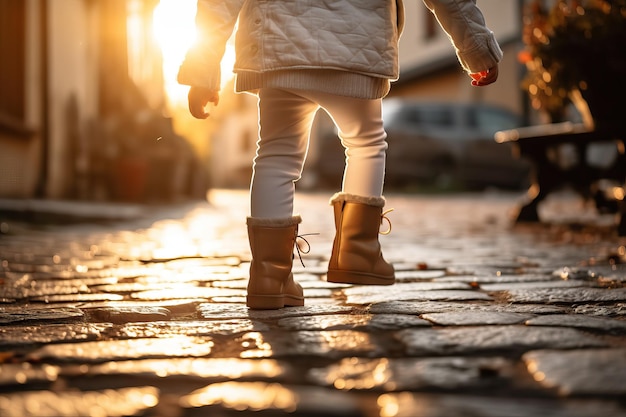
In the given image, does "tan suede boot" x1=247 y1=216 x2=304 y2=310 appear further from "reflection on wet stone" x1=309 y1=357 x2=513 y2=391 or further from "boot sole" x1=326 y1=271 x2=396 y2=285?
"reflection on wet stone" x1=309 y1=357 x2=513 y2=391

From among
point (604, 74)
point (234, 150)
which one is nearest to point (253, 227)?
point (604, 74)

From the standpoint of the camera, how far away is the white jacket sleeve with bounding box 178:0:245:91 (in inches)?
97.3

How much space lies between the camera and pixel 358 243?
2779mm

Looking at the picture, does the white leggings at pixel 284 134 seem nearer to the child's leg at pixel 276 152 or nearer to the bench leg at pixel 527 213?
the child's leg at pixel 276 152

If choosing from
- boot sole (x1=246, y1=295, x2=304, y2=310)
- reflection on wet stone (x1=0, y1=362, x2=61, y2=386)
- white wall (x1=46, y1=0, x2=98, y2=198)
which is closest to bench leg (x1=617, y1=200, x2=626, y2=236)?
boot sole (x1=246, y1=295, x2=304, y2=310)

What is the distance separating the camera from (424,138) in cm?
1433

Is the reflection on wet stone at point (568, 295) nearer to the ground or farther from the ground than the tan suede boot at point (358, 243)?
nearer to the ground

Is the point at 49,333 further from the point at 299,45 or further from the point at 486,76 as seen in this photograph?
the point at 486,76

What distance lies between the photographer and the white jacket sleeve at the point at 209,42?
2.47 meters

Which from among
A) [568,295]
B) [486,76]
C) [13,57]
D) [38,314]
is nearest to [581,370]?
[568,295]

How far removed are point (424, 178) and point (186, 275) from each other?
38.0 ft

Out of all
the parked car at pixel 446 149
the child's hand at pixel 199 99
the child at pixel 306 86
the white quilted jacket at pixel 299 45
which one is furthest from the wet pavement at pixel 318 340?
the parked car at pixel 446 149

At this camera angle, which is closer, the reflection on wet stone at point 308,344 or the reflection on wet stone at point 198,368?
the reflection on wet stone at point 198,368

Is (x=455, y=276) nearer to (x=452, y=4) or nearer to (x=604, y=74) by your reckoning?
(x=452, y=4)
